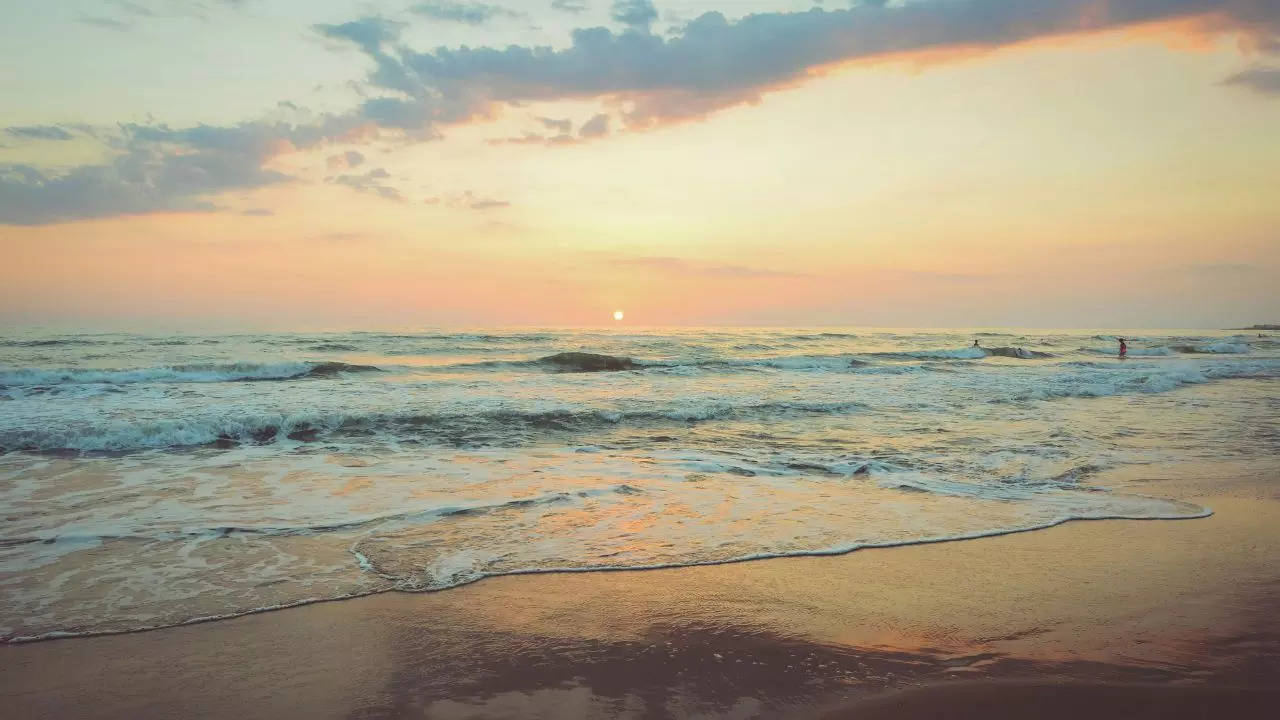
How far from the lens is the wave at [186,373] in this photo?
70.4ft

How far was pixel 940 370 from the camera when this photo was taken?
102ft

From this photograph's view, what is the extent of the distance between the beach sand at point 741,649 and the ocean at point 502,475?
1.82 feet

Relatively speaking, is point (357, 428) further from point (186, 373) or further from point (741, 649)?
point (186, 373)

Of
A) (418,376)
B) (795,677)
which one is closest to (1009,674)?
(795,677)

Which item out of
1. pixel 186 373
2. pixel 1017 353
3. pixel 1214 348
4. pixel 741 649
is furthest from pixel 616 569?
pixel 1214 348

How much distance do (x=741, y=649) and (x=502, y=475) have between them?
5.82 m

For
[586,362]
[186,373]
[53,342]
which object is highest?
[53,342]

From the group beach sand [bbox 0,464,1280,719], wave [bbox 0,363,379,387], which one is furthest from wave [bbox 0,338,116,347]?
beach sand [bbox 0,464,1280,719]

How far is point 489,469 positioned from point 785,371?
21.9m

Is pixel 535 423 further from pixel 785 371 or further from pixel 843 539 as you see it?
pixel 785 371

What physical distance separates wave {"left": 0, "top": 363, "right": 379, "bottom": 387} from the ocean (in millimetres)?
209

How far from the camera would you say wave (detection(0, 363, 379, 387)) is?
2145 centimetres

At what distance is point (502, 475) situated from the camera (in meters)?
9.19

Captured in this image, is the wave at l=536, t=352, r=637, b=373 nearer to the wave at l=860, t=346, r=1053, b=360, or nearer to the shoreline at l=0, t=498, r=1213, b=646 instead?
the wave at l=860, t=346, r=1053, b=360
